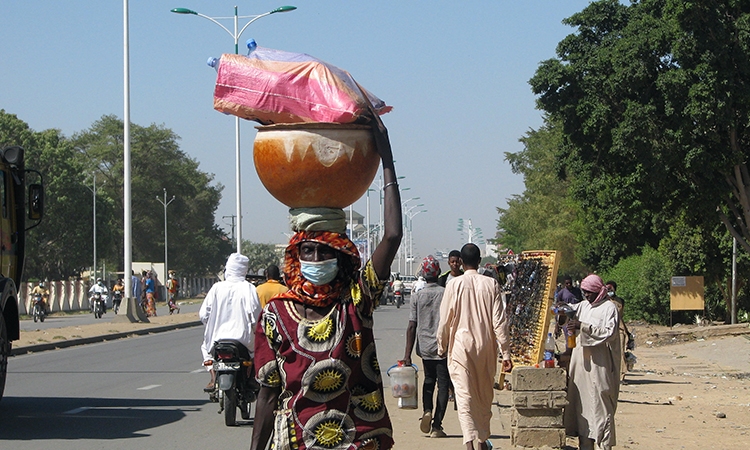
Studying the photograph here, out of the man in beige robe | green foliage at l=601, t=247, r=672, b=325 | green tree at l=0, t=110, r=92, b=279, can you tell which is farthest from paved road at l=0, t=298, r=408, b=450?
green tree at l=0, t=110, r=92, b=279

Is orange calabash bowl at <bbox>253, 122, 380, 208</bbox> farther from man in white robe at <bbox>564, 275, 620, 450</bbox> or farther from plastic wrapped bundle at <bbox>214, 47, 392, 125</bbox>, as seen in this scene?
man in white robe at <bbox>564, 275, 620, 450</bbox>

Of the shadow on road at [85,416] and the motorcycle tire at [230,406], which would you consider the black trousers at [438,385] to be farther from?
the shadow on road at [85,416]

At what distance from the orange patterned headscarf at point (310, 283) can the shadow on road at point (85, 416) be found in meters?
6.54

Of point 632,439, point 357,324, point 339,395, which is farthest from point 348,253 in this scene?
point 632,439

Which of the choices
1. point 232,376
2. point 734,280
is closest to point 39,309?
point 734,280

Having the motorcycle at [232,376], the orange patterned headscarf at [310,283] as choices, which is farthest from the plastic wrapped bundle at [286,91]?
the motorcycle at [232,376]

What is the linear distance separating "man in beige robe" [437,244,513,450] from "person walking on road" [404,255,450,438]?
1564 mm

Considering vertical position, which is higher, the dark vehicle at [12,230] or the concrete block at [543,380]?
the dark vehicle at [12,230]

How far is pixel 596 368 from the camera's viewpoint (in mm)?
8336

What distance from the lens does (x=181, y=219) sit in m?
89.0

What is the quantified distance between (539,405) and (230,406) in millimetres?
3308

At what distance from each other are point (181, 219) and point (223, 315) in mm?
80996

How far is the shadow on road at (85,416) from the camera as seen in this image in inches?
391

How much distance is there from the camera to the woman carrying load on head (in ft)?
12.4
